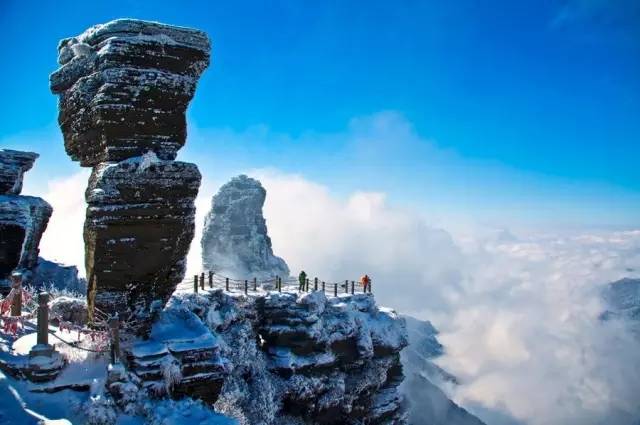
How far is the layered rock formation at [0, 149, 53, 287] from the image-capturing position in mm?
22453

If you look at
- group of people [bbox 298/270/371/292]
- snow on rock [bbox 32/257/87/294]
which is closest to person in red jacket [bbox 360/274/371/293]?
group of people [bbox 298/270/371/292]

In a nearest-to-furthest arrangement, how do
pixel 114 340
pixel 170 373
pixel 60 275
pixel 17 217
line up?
1. pixel 114 340
2. pixel 170 373
3. pixel 17 217
4. pixel 60 275

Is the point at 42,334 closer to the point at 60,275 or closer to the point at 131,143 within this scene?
the point at 131,143

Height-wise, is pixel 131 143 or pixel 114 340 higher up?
pixel 131 143

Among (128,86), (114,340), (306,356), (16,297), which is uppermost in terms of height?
(128,86)

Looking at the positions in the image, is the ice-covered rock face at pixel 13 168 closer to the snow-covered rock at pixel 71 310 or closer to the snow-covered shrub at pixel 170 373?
the snow-covered rock at pixel 71 310

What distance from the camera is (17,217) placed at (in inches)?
888

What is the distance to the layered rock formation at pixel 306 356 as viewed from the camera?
27.2 m

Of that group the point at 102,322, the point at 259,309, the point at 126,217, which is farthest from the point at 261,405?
the point at 126,217

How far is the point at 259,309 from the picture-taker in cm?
3147

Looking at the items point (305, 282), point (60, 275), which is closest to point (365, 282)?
point (305, 282)

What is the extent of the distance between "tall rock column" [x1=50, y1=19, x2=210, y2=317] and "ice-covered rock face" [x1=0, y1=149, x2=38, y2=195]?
10011 millimetres

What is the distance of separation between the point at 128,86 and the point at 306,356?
22071 millimetres

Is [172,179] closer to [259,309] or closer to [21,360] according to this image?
[21,360]
